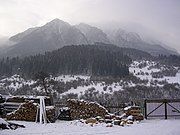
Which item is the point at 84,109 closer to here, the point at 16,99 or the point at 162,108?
the point at 16,99

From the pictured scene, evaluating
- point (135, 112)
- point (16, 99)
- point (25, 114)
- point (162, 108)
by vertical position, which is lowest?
point (25, 114)

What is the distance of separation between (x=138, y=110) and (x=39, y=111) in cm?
704

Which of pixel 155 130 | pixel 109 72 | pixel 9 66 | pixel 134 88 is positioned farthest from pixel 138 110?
pixel 9 66

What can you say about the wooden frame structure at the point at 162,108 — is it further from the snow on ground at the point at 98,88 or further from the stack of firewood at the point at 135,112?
the snow on ground at the point at 98,88

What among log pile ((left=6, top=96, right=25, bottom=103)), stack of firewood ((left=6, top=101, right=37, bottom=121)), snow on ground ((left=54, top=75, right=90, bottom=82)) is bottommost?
stack of firewood ((left=6, top=101, right=37, bottom=121))

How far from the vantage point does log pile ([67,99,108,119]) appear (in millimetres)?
25453

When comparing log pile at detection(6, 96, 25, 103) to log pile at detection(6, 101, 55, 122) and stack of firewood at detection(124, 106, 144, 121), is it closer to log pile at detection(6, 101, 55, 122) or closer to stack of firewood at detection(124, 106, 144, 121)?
log pile at detection(6, 101, 55, 122)

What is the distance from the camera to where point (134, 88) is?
500 ft

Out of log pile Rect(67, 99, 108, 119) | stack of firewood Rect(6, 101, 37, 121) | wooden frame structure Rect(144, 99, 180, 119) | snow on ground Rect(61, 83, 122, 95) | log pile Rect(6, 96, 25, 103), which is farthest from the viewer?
snow on ground Rect(61, 83, 122, 95)

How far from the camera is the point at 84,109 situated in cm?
2573

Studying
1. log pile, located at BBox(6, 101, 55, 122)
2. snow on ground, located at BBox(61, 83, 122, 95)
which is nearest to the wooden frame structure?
log pile, located at BBox(6, 101, 55, 122)

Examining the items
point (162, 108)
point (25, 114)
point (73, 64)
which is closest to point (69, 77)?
point (73, 64)

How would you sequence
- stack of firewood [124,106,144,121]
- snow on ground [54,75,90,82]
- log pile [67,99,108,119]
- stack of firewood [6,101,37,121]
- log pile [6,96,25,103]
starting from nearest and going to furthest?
stack of firewood [124,106,144,121], stack of firewood [6,101,37,121], log pile [67,99,108,119], log pile [6,96,25,103], snow on ground [54,75,90,82]

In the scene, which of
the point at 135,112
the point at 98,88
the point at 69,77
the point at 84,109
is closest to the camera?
the point at 135,112
